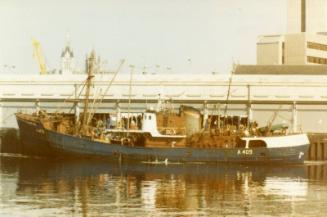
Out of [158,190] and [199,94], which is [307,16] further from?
[158,190]

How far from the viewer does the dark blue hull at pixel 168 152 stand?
65.3 meters

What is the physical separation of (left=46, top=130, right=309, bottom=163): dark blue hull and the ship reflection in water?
1594 millimetres

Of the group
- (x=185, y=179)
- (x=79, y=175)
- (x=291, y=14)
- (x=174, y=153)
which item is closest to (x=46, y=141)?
(x=174, y=153)

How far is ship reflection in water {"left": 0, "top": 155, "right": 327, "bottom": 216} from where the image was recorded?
3550 centimetres

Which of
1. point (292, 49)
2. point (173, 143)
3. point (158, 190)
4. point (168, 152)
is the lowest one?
point (158, 190)

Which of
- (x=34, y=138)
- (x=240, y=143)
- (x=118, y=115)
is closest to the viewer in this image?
(x=240, y=143)

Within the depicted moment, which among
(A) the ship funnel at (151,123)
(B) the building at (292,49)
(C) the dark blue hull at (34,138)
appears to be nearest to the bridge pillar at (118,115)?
(A) the ship funnel at (151,123)

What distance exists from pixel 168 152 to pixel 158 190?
21812 millimetres

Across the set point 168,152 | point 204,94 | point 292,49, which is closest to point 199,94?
point 204,94

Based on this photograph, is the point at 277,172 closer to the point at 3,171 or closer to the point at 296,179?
the point at 296,179

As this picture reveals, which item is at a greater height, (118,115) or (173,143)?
(118,115)

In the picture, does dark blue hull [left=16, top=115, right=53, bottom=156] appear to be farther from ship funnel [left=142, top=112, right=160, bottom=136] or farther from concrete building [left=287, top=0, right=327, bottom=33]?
concrete building [left=287, top=0, right=327, bottom=33]

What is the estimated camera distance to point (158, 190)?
43.7 meters

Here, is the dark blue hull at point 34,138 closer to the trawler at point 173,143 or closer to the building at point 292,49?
the trawler at point 173,143
